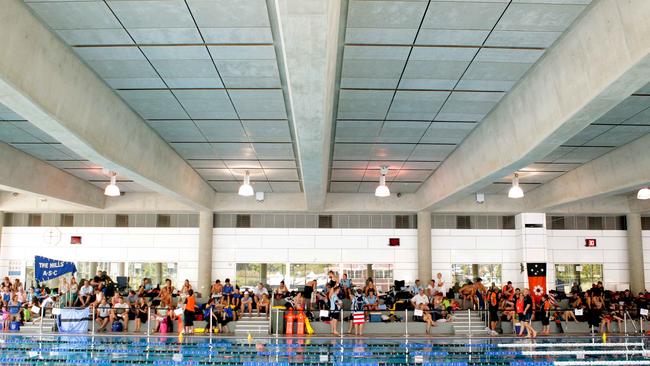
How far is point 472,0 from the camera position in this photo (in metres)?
7.13

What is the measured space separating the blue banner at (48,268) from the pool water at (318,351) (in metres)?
4.05

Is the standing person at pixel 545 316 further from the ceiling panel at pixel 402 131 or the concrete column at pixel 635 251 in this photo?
the concrete column at pixel 635 251

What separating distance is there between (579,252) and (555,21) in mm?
20034

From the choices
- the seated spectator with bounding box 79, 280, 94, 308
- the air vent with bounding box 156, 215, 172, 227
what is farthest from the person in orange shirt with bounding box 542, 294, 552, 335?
the air vent with bounding box 156, 215, 172, 227

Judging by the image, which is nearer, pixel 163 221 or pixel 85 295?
pixel 85 295

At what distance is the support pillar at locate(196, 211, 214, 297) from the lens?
23.7 metres

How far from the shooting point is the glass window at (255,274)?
24359 millimetres

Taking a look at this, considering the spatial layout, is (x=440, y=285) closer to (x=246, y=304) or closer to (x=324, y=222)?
A: (x=324, y=222)

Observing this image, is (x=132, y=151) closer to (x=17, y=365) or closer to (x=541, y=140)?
(x=17, y=365)

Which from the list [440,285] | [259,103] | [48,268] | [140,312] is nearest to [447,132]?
[259,103]

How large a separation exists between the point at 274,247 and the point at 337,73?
15.8 m

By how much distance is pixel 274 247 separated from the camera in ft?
80.7

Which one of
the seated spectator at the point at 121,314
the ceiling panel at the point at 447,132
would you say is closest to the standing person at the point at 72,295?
the seated spectator at the point at 121,314

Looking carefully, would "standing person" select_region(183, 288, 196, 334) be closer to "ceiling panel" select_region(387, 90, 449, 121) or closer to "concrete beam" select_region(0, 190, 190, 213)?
"concrete beam" select_region(0, 190, 190, 213)
